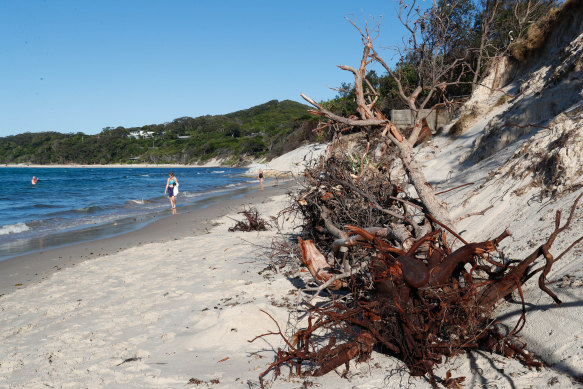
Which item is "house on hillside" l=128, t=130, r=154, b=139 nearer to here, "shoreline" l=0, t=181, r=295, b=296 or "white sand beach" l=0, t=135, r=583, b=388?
"shoreline" l=0, t=181, r=295, b=296

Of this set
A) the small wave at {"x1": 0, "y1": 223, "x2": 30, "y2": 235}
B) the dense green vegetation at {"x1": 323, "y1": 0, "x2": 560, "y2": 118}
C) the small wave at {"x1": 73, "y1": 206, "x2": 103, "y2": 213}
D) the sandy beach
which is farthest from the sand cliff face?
the small wave at {"x1": 73, "y1": 206, "x2": 103, "y2": 213}

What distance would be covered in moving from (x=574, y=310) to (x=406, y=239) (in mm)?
1325

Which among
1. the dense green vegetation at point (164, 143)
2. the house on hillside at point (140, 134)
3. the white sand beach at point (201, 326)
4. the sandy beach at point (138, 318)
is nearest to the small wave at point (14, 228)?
the sandy beach at point (138, 318)

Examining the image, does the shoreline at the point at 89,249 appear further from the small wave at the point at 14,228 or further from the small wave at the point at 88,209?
the small wave at the point at 88,209

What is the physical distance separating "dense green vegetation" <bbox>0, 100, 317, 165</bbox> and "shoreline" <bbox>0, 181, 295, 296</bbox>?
6075 cm

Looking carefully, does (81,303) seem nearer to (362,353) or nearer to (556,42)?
(362,353)

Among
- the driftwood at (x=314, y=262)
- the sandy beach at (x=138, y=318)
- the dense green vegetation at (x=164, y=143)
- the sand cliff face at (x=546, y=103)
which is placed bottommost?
the sandy beach at (x=138, y=318)

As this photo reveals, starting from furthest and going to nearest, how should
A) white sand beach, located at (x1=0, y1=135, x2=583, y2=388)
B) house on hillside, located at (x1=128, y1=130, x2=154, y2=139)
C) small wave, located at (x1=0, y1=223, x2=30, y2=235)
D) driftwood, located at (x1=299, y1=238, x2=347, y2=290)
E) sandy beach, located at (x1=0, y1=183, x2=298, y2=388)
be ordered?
1. house on hillside, located at (x1=128, y1=130, x2=154, y2=139)
2. small wave, located at (x1=0, y1=223, x2=30, y2=235)
3. driftwood, located at (x1=299, y1=238, x2=347, y2=290)
4. sandy beach, located at (x1=0, y1=183, x2=298, y2=388)
5. white sand beach, located at (x1=0, y1=135, x2=583, y2=388)

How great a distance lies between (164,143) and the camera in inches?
4513

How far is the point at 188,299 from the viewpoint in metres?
5.02

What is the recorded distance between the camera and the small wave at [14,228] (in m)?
11.9

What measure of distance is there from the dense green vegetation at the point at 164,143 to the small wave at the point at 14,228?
6034cm

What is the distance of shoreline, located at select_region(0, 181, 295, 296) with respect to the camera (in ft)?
23.1

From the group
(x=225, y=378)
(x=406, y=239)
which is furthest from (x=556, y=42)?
(x=225, y=378)
